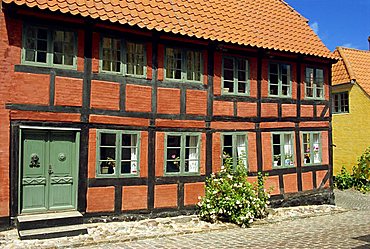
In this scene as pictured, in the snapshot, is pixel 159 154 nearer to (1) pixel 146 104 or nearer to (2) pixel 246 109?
(1) pixel 146 104

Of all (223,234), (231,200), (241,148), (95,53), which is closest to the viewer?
(223,234)

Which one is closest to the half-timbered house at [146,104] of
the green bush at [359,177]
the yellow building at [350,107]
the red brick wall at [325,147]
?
the red brick wall at [325,147]

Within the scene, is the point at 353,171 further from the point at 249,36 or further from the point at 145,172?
the point at 145,172

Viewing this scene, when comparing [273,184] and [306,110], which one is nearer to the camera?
[273,184]

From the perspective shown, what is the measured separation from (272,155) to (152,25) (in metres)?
5.84

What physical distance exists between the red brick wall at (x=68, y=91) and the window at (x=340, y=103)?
14158 millimetres

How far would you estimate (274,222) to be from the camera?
10.7 meters

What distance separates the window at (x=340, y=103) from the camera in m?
18.7

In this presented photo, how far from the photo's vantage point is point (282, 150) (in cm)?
1279

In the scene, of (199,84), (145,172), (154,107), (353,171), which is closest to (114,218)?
(145,172)

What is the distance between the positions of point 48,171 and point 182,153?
3.66 metres

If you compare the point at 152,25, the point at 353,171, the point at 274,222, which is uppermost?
the point at 152,25

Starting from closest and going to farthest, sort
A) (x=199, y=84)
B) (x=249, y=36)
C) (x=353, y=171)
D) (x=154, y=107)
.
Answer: (x=154, y=107)
(x=199, y=84)
(x=249, y=36)
(x=353, y=171)

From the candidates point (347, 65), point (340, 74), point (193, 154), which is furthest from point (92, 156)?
point (347, 65)
